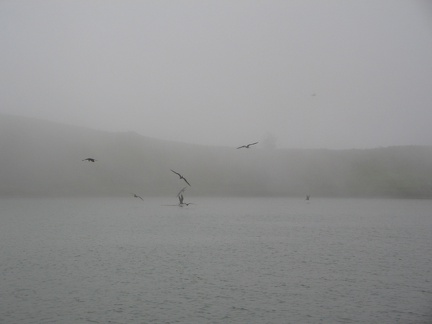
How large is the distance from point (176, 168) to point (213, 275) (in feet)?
339

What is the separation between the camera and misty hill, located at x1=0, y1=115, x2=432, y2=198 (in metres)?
116

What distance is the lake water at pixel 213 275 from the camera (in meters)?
20.6

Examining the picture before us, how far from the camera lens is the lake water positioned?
2058 cm

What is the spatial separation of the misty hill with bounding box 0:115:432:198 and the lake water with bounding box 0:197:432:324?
228 ft

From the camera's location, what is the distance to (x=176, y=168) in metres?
130

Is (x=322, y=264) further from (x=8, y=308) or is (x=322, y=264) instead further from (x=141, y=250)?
(x=8, y=308)

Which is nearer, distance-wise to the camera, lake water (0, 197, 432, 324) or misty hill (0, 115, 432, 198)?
lake water (0, 197, 432, 324)

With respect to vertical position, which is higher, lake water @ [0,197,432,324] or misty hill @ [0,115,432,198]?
misty hill @ [0,115,432,198]

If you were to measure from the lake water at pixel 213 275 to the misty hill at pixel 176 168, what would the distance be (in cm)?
6938

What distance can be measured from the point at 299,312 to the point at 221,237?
854 inches

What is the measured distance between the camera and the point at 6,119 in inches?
5138

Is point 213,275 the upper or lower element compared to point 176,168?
lower

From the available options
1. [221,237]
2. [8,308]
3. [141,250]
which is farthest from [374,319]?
[221,237]

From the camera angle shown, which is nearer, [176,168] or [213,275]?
[213,275]
